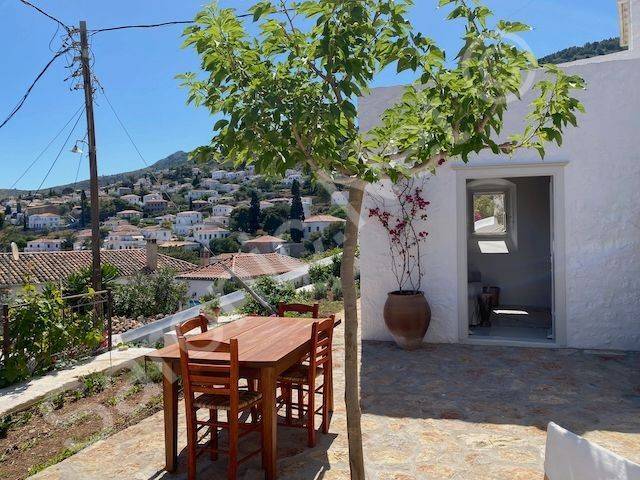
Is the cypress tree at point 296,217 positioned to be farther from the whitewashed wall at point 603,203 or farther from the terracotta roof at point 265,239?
the whitewashed wall at point 603,203

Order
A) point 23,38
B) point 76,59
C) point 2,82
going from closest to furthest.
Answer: point 23,38
point 76,59
point 2,82

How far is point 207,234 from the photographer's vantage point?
14664 millimetres

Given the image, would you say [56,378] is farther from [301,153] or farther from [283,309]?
[301,153]

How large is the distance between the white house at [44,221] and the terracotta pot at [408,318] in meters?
17.7

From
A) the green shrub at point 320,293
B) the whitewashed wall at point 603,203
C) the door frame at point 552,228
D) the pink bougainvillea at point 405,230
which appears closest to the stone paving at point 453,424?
the whitewashed wall at point 603,203

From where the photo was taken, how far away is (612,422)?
4.10 meters

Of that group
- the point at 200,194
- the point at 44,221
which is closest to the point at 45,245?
the point at 44,221

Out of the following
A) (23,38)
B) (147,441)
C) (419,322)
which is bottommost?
(147,441)

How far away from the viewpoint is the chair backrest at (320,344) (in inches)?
→ 147

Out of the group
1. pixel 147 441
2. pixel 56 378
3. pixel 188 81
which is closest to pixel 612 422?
pixel 147 441

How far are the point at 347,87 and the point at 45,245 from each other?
2517 cm

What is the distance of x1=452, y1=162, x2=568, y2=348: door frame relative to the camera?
6359 millimetres

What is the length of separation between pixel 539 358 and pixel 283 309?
327cm

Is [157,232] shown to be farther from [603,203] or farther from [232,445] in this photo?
[232,445]
